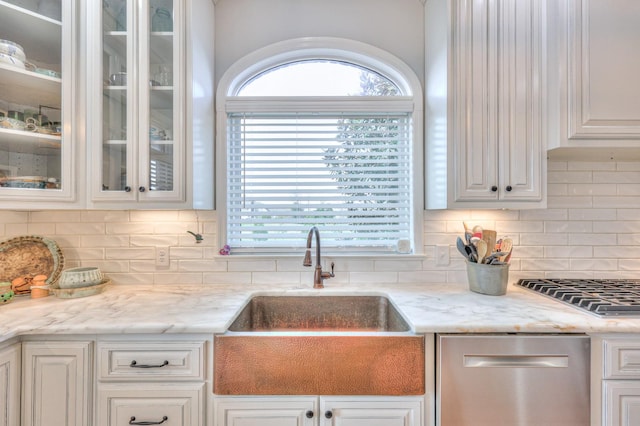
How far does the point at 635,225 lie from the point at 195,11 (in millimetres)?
2599

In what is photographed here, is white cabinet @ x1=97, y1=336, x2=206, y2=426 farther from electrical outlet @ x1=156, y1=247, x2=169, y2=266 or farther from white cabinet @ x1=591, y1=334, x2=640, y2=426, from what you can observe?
white cabinet @ x1=591, y1=334, x2=640, y2=426

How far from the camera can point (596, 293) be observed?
136 cm

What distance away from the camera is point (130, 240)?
67.1 inches

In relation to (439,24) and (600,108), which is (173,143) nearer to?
(439,24)

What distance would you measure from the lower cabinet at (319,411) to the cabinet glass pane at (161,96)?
0.97 m

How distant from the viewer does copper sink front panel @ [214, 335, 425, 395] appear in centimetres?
107

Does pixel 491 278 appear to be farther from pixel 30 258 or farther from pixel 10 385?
pixel 30 258

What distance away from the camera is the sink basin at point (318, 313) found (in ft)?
5.14

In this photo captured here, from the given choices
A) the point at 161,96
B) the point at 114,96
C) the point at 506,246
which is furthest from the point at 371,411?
the point at 114,96

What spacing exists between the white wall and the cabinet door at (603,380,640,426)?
71 centimetres

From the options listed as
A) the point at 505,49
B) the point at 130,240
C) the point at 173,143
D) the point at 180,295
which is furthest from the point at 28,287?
the point at 505,49

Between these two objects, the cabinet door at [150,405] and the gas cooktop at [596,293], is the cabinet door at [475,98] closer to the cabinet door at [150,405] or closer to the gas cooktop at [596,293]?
the gas cooktop at [596,293]

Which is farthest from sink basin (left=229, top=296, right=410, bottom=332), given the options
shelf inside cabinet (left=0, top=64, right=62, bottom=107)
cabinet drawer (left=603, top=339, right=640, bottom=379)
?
shelf inside cabinet (left=0, top=64, right=62, bottom=107)

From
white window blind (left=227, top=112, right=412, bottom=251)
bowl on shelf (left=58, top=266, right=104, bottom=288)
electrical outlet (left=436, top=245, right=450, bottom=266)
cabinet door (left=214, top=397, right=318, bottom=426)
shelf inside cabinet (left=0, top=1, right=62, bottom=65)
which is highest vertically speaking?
shelf inside cabinet (left=0, top=1, right=62, bottom=65)
